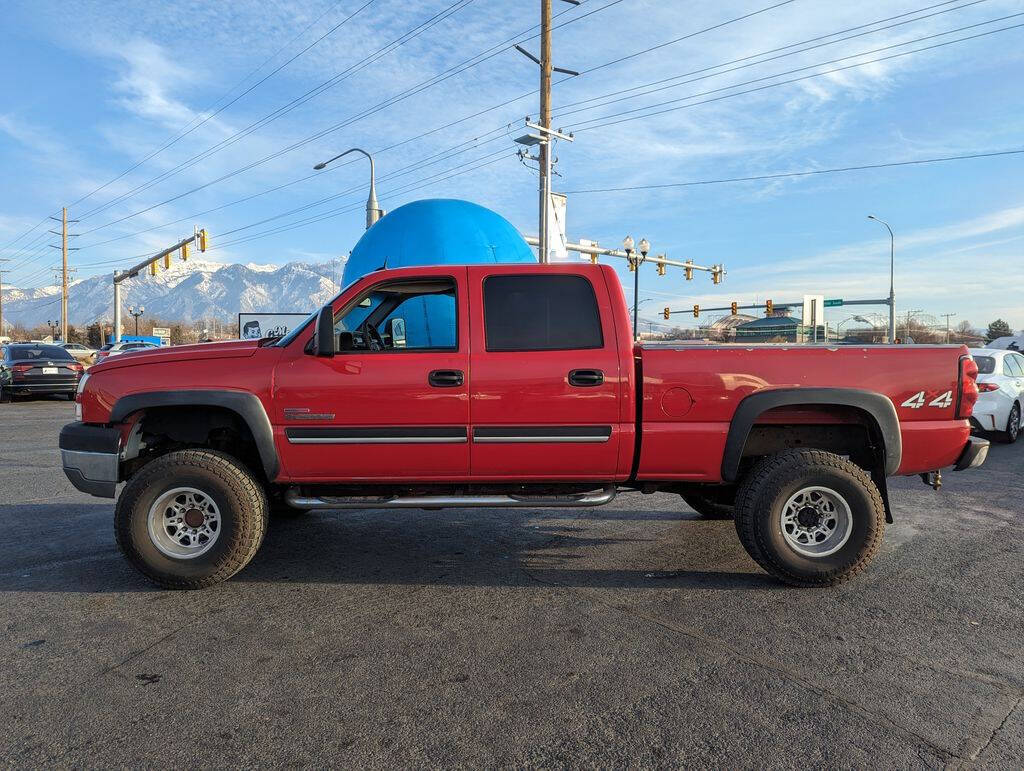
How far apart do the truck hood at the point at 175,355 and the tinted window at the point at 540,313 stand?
62.5 inches

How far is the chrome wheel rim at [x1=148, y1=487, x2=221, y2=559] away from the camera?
4480mm

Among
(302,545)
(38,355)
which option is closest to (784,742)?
(302,545)

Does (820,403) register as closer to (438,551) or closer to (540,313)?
(540,313)

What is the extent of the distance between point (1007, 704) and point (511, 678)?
6.93ft

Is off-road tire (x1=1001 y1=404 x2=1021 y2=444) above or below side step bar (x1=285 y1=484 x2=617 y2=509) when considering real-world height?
below

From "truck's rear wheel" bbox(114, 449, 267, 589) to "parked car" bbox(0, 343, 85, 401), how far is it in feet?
55.9

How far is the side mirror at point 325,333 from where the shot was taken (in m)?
4.43

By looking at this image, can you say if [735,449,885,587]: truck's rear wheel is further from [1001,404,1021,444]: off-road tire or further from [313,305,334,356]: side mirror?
[1001,404,1021,444]: off-road tire

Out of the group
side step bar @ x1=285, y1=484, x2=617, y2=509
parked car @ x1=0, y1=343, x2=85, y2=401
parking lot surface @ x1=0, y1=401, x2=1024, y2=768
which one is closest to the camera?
parking lot surface @ x1=0, y1=401, x2=1024, y2=768

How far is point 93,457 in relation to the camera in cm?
459

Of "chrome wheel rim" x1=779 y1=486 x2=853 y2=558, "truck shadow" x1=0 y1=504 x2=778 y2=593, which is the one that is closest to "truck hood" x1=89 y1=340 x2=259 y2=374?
"truck shadow" x1=0 y1=504 x2=778 y2=593

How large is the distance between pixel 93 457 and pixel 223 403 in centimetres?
96

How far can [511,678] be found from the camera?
3250 mm

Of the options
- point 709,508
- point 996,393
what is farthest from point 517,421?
point 996,393
